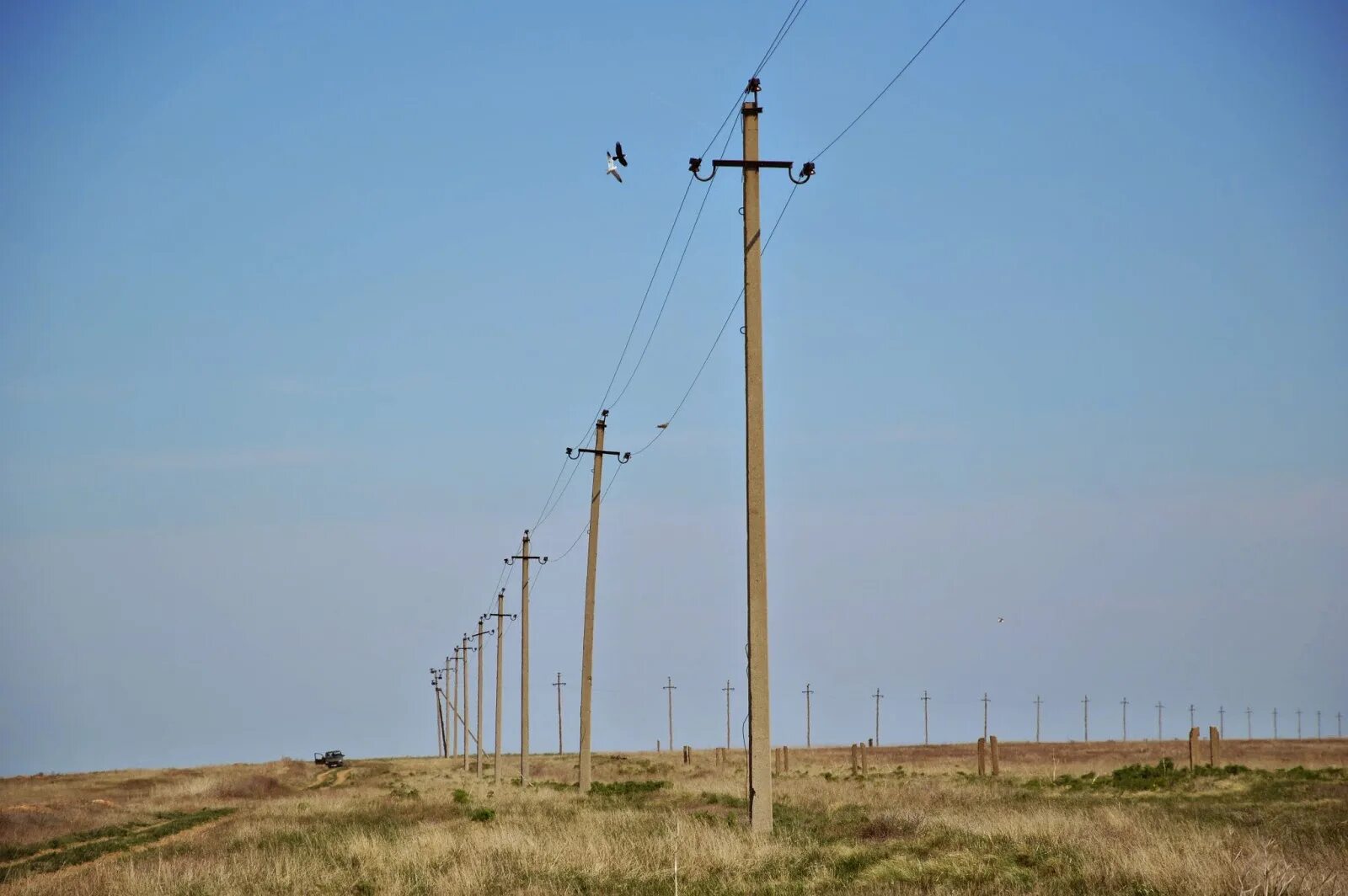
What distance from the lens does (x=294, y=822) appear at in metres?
32.0

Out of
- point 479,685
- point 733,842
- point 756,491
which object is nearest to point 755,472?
point 756,491

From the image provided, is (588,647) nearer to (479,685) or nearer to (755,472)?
(755,472)

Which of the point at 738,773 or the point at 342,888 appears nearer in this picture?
the point at 342,888

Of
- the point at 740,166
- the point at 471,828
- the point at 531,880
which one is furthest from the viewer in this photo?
the point at 471,828

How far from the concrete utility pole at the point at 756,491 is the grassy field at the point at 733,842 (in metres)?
0.92

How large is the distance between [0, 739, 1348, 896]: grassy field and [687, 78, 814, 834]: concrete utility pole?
923 millimetres

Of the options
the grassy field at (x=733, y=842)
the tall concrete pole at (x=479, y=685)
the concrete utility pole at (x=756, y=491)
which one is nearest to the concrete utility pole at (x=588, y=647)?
the grassy field at (x=733, y=842)

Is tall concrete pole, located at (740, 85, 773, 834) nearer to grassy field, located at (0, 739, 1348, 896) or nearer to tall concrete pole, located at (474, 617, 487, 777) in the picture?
grassy field, located at (0, 739, 1348, 896)

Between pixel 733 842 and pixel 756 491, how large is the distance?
15.4ft

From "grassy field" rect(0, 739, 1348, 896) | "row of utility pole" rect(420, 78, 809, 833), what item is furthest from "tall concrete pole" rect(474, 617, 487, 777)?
"row of utility pole" rect(420, 78, 809, 833)

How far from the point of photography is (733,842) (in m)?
17.7

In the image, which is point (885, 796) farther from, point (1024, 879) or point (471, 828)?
point (1024, 879)

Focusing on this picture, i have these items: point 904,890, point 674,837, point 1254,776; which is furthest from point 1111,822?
point 1254,776

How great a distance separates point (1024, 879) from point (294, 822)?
A: 72.8 feet
